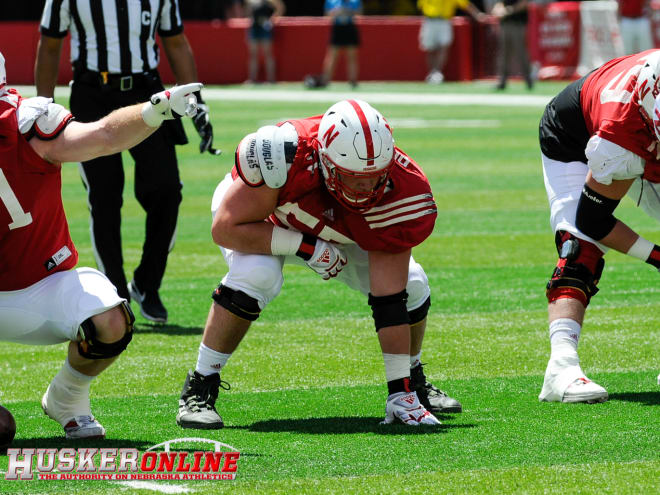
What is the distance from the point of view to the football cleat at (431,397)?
532cm

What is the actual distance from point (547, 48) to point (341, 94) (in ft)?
17.1

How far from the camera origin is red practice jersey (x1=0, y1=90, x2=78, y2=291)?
4645mm

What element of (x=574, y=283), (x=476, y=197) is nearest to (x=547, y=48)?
(x=476, y=197)

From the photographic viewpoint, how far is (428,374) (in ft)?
19.7

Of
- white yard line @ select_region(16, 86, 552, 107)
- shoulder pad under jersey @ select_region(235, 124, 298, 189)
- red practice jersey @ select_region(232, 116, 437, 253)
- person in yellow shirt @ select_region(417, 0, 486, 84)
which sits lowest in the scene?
white yard line @ select_region(16, 86, 552, 107)

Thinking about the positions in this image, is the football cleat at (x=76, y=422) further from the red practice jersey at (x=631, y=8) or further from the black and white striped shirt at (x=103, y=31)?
the red practice jersey at (x=631, y=8)

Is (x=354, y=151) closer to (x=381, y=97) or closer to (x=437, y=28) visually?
(x=381, y=97)

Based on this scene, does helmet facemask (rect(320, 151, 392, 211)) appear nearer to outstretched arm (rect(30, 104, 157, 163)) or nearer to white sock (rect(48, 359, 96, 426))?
outstretched arm (rect(30, 104, 157, 163))

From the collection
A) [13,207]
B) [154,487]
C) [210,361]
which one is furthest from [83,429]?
[13,207]

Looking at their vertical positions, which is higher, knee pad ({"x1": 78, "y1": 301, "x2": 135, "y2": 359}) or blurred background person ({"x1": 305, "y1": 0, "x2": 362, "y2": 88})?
knee pad ({"x1": 78, "y1": 301, "x2": 135, "y2": 359})

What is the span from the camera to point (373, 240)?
5.13m

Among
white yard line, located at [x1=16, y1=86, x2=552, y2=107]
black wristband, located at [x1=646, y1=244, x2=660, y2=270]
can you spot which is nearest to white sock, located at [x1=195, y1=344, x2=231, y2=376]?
black wristband, located at [x1=646, y1=244, x2=660, y2=270]

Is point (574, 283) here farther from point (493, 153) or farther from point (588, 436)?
point (493, 153)
